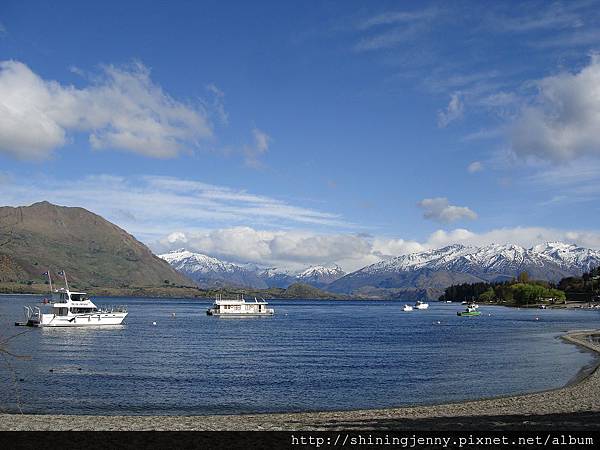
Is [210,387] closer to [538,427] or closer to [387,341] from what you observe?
[538,427]

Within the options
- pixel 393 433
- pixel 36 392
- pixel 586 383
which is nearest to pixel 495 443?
pixel 393 433

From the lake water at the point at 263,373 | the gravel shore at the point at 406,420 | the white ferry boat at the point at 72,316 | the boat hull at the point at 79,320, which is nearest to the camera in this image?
the gravel shore at the point at 406,420

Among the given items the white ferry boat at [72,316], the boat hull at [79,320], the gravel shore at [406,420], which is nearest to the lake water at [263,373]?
the gravel shore at [406,420]

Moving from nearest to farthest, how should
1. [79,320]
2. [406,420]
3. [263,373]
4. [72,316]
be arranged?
[406,420] → [263,373] → [72,316] → [79,320]

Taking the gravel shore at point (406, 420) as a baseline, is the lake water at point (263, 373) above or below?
below

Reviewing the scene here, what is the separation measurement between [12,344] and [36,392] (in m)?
47.5

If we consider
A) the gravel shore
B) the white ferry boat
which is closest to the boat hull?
the white ferry boat

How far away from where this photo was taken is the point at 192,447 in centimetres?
2409

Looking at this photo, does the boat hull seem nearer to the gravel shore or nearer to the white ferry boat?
the white ferry boat

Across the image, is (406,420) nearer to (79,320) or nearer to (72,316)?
(79,320)

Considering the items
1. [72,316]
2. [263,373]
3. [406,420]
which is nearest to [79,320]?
[72,316]

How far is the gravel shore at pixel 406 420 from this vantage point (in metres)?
28.6

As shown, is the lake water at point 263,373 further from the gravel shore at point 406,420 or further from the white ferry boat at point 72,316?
the white ferry boat at point 72,316

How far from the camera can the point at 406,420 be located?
31594 millimetres
